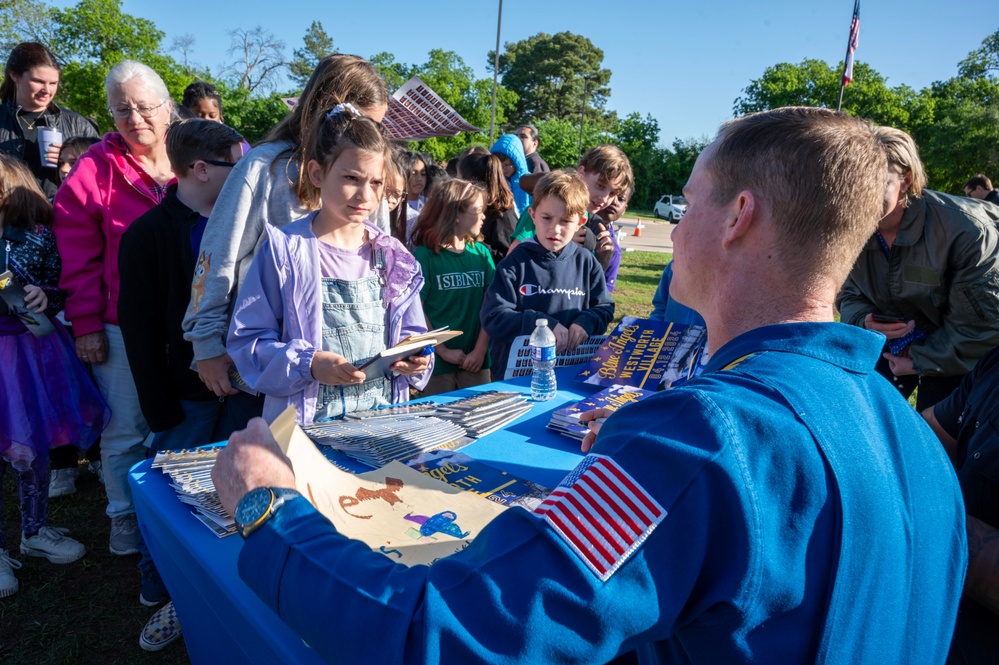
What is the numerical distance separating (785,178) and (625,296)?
904cm

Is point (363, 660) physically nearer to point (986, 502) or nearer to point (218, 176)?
point (986, 502)

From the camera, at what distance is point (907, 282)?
3.28m

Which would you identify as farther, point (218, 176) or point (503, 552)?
point (218, 176)

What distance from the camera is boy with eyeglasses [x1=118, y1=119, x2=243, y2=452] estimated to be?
2.58m

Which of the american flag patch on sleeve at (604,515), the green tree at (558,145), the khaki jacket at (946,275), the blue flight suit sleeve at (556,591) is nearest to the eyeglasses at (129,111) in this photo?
the blue flight suit sleeve at (556,591)

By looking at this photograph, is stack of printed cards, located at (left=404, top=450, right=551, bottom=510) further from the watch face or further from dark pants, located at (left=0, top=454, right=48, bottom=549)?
dark pants, located at (left=0, top=454, right=48, bottom=549)

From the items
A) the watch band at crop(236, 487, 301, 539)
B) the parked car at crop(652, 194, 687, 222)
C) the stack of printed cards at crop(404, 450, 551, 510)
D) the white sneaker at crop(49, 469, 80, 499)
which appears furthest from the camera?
the parked car at crop(652, 194, 687, 222)

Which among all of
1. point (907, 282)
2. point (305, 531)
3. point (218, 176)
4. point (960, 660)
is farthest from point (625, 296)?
point (305, 531)

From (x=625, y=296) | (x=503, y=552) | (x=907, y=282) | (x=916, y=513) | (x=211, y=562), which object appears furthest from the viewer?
(x=625, y=296)

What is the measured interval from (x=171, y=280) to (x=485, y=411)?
151cm

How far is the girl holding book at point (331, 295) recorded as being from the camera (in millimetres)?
2107

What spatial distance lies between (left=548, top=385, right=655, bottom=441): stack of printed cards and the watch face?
1243mm

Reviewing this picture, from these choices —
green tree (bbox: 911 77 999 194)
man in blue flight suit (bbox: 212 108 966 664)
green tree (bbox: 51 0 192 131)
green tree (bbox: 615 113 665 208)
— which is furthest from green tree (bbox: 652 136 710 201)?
man in blue flight suit (bbox: 212 108 966 664)

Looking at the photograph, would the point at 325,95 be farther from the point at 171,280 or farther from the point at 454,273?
the point at 454,273
